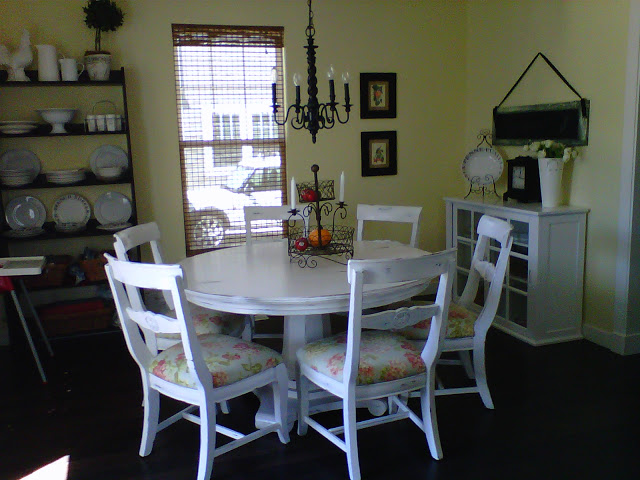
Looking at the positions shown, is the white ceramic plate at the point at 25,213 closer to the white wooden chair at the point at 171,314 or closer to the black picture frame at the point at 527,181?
the white wooden chair at the point at 171,314

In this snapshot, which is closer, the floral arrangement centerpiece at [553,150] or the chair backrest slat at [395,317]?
the chair backrest slat at [395,317]

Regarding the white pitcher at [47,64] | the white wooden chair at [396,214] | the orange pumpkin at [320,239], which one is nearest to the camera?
the orange pumpkin at [320,239]

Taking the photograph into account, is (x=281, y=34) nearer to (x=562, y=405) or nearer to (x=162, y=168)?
(x=162, y=168)

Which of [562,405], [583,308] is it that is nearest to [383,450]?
[562,405]

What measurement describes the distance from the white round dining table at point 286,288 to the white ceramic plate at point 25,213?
160 centimetres

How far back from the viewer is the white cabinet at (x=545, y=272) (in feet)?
12.0

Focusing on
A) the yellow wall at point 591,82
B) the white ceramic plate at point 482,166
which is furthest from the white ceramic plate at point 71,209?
the yellow wall at point 591,82

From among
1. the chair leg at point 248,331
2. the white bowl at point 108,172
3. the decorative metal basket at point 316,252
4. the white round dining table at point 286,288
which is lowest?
the chair leg at point 248,331

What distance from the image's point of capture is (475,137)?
4.80m

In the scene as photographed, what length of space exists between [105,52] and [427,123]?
7.87 ft

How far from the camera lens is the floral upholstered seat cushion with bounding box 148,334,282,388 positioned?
2346 millimetres

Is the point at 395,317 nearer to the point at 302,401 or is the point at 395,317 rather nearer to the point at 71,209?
the point at 302,401

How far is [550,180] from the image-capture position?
374cm

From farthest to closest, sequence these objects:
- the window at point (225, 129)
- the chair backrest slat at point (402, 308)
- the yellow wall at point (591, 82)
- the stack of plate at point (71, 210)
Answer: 1. the window at point (225, 129)
2. the stack of plate at point (71, 210)
3. the yellow wall at point (591, 82)
4. the chair backrest slat at point (402, 308)
